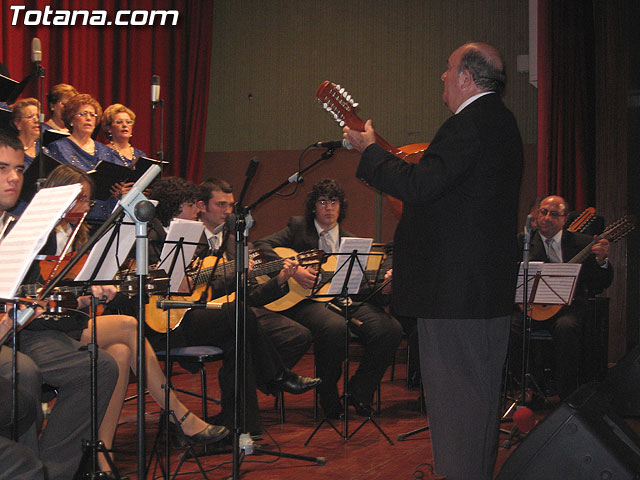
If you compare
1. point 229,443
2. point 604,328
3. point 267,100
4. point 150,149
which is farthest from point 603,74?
point 229,443

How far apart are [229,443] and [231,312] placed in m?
0.60

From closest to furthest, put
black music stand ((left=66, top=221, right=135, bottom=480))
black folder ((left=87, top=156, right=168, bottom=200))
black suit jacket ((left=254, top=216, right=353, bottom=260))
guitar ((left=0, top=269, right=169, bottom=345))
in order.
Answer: guitar ((left=0, top=269, right=169, bottom=345)) → black music stand ((left=66, top=221, right=135, bottom=480)) → black folder ((left=87, top=156, right=168, bottom=200)) → black suit jacket ((left=254, top=216, right=353, bottom=260))

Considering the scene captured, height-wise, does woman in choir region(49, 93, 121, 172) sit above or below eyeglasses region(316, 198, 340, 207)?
above

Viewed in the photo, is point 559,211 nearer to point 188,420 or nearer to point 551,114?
point 551,114

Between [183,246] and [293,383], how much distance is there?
3.72 ft

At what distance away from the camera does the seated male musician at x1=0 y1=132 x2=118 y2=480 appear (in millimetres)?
2512

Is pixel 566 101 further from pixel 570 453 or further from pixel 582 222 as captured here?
pixel 570 453

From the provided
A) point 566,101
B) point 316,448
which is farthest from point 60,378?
point 566,101

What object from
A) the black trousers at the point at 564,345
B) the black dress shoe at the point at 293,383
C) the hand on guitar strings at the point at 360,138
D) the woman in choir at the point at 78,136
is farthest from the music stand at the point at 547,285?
the woman in choir at the point at 78,136

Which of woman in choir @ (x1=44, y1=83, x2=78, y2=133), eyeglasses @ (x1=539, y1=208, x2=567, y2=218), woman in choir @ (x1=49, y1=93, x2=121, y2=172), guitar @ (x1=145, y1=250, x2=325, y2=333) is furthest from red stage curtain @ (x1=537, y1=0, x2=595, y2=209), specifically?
woman in choir @ (x1=44, y1=83, x2=78, y2=133)

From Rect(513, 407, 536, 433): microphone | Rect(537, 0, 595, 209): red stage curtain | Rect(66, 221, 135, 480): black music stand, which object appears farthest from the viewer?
Rect(537, 0, 595, 209): red stage curtain

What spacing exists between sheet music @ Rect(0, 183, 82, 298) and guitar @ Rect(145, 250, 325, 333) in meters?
1.12

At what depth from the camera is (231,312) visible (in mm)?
3447
